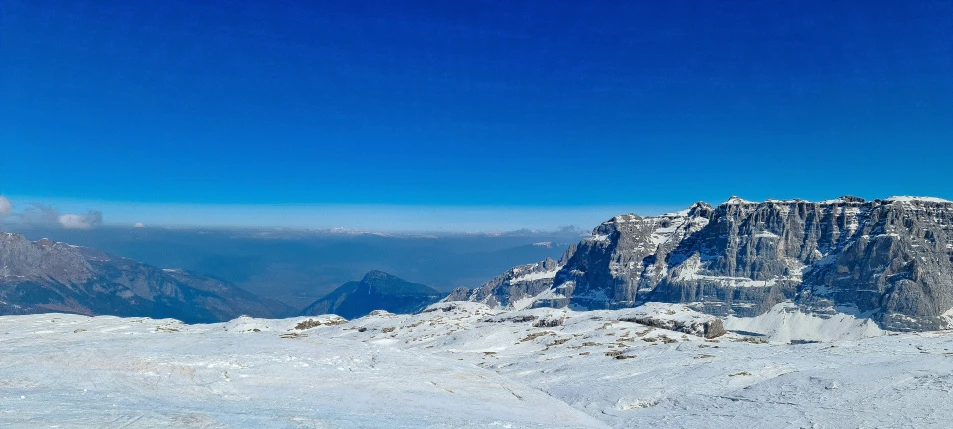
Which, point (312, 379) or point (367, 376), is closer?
point (312, 379)

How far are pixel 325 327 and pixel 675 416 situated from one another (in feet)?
354

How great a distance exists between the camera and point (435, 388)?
107ft

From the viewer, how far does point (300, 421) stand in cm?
2131

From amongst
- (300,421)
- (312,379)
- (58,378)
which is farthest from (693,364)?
(58,378)

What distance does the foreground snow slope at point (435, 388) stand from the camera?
23.0 metres

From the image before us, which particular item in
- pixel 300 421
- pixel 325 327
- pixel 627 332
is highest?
pixel 300 421

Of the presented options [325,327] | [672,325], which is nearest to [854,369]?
[672,325]

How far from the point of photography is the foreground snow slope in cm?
2305

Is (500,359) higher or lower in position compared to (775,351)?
lower

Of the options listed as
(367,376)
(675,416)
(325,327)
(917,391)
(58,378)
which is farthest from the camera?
(325,327)

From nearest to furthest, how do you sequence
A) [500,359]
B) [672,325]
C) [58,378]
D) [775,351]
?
[58,378]
[775,351]
[500,359]
[672,325]

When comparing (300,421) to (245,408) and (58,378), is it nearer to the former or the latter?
(245,408)

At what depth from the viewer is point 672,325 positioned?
91.6m

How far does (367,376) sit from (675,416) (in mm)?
18502
